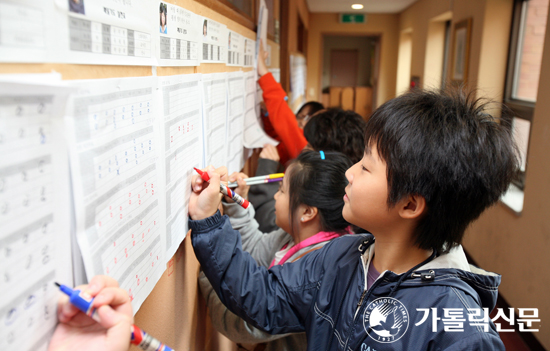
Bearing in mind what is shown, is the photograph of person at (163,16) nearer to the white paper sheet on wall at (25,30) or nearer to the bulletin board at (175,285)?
the bulletin board at (175,285)

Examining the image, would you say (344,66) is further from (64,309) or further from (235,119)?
(64,309)

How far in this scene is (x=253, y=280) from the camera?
2.75 feet

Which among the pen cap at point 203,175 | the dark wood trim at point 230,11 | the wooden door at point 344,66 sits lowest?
the pen cap at point 203,175

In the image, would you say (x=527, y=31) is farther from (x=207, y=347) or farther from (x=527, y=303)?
(x=207, y=347)

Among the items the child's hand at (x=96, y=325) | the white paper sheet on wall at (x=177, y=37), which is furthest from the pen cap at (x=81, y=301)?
the white paper sheet on wall at (x=177, y=37)

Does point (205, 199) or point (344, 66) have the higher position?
point (344, 66)

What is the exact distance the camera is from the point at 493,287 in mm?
746

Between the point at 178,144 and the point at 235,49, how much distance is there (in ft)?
1.87

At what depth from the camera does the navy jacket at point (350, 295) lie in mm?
690

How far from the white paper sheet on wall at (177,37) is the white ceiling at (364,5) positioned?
524 centimetres

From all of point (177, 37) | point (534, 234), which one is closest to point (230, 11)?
point (177, 37)

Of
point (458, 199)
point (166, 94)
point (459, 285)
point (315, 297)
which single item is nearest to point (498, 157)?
point (458, 199)

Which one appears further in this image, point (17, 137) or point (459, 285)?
point (459, 285)

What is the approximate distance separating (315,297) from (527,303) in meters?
1.88
